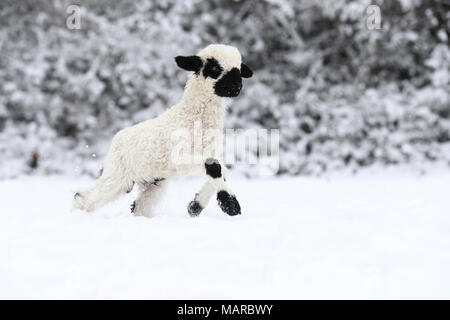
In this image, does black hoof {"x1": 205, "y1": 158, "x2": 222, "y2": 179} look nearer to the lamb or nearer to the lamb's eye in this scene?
the lamb

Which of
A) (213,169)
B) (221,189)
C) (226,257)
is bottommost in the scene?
(226,257)

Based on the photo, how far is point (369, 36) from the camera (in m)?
8.38

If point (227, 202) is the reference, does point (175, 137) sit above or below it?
above

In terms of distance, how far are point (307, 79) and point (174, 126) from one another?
590 centimetres

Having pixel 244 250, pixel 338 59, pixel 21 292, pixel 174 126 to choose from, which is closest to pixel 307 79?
pixel 338 59

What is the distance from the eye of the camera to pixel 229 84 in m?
3.12

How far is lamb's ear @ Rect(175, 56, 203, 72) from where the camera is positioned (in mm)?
3105

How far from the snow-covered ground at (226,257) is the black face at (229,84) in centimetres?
71

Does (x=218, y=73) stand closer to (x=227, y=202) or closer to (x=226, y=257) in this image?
(x=227, y=202)

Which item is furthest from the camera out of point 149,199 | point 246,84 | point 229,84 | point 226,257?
point 246,84

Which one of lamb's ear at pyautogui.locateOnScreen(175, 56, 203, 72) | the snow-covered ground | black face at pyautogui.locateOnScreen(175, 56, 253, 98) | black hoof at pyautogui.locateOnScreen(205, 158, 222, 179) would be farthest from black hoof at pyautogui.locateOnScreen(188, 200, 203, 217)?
lamb's ear at pyautogui.locateOnScreen(175, 56, 203, 72)

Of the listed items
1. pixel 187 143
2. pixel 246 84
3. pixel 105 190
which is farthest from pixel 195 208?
pixel 246 84

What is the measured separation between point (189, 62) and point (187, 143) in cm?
47

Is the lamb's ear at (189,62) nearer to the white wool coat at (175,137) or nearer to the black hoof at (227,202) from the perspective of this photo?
the white wool coat at (175,137)
